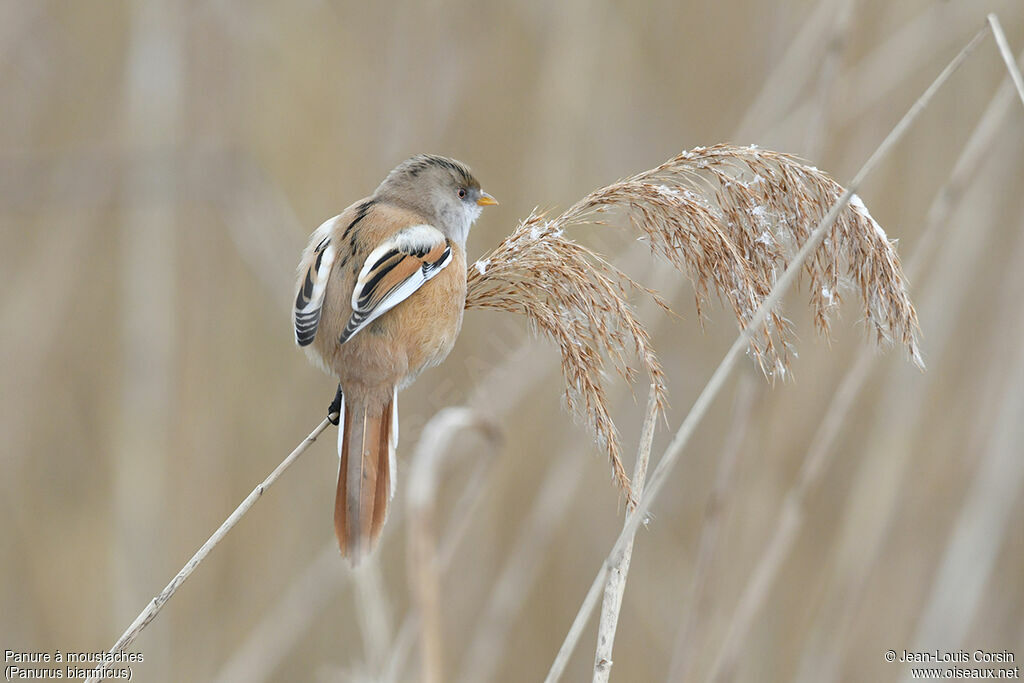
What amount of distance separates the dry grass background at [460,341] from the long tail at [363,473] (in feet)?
1.76

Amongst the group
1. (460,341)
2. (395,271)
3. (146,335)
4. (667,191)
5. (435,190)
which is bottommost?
(146,335)

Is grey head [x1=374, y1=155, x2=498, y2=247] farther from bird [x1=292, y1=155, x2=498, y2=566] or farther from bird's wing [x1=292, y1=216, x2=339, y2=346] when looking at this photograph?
bird's wing [x1=292, y1=216, x2=339, y2=346]

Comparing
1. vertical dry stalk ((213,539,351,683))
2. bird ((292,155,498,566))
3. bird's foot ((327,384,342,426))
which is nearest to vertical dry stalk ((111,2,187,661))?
vertical dry stalk ((213,539,351,683))

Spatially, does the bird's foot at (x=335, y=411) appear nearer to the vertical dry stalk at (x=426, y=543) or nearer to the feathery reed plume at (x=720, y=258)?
the feathery reed plume at (x=720, y=258)

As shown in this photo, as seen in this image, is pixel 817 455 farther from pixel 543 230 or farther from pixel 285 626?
pixel 285 626

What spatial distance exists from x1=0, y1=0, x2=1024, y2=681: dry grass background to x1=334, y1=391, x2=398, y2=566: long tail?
0.54 meters

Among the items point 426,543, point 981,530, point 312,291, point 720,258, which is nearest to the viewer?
point 426,543

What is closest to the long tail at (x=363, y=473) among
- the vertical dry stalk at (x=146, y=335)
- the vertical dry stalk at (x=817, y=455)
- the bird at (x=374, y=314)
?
the bird at (x=374, y=314)

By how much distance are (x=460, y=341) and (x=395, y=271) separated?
1.23m

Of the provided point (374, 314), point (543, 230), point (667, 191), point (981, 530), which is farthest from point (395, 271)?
point (981, 530)

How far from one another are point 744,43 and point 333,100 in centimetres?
165

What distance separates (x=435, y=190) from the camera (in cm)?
280

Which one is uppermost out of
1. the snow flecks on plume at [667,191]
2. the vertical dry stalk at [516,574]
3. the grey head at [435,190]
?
the snow flecks on plume at [667,191]

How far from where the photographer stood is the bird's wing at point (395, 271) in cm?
220
